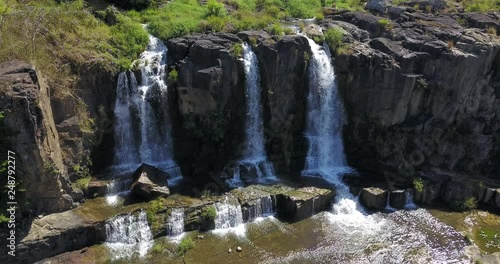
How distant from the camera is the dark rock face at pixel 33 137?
580 inches

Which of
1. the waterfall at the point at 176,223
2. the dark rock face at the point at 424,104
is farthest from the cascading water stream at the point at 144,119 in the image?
the dark rock face at the point at 424,104

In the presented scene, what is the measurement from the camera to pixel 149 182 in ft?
60.4

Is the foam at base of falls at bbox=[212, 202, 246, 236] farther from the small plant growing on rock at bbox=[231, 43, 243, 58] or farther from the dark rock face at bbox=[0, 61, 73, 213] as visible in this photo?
the small plant growing on rock at bbox=[231, 43, 243, 58]

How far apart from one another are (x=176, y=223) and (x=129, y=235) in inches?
77.7

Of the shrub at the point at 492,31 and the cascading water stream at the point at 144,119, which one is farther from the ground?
the shrub at the point at 492,31

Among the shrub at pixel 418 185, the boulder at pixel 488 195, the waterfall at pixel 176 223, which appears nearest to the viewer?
the waterfall at pixel 176 223

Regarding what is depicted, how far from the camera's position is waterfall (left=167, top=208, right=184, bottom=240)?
17.5 metres

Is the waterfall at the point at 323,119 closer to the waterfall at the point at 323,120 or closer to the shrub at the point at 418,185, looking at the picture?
the waterfall at the point at 323,120

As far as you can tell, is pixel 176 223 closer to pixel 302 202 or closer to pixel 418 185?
pixel 302 202

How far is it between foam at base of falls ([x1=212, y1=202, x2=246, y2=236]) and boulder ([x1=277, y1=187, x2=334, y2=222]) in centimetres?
205

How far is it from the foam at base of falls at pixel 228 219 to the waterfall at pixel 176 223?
1451 millimetres

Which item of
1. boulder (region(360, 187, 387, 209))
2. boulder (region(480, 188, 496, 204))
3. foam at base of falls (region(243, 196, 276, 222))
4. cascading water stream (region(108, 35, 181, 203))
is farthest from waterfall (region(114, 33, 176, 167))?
boulder (region(480, 188, 496, 204))

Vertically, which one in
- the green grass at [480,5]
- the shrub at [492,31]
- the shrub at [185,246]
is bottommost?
the shrub at [185,246]

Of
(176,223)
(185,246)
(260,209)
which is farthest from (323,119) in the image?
(185,246)
